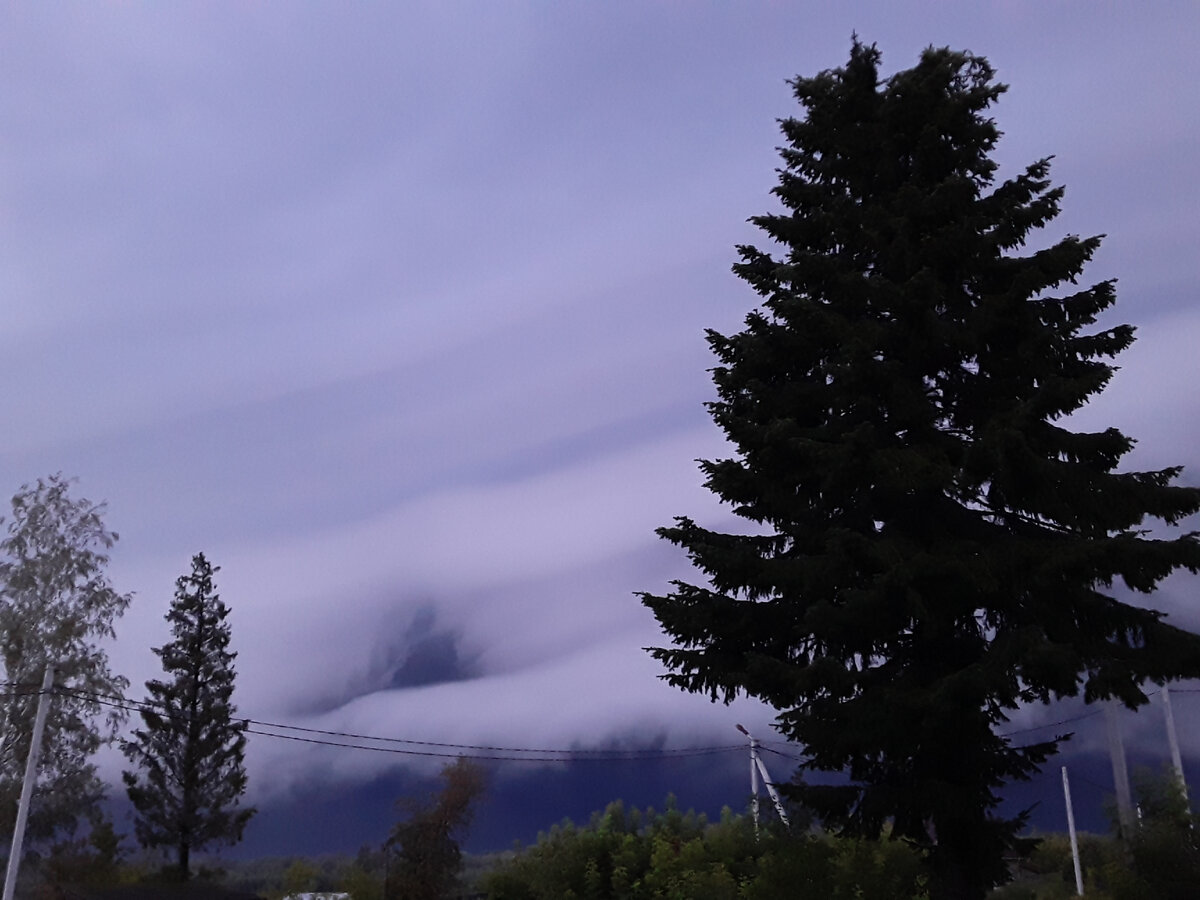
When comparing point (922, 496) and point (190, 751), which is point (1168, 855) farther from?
point (190, 751)

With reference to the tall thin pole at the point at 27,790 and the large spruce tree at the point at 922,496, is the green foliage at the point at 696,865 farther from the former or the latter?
the tall thin pole at the point at 27,790

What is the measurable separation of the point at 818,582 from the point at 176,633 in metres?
45.2

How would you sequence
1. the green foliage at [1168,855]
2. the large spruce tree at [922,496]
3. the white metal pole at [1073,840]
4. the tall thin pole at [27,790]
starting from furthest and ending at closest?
1. the white metal pole at [1073,840]
2. the tall thin pole at [27,790]
3. the green foliage at [1168,855]
4. the large spruce tree at [922,496]

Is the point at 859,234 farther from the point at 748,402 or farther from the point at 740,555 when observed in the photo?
the point at 740,555

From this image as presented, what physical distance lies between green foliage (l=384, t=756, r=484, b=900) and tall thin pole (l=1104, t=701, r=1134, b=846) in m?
28.0

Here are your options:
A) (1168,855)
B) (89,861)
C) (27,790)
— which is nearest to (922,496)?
(1168,855)

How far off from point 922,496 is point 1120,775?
1574 cm

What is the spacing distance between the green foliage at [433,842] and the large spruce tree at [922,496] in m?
32.8

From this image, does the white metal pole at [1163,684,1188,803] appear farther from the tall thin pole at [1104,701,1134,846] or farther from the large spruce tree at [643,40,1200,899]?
the large spruce tree at [643,40,1200,899]

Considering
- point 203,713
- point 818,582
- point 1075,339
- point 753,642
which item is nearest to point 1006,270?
point 1075,339

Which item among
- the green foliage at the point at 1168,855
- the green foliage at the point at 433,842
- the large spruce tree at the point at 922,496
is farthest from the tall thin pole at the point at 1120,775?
the green foliage at the point at 433,842

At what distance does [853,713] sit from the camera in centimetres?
1433

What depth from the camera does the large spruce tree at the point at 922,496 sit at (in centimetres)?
1447

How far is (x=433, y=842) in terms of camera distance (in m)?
45.8
